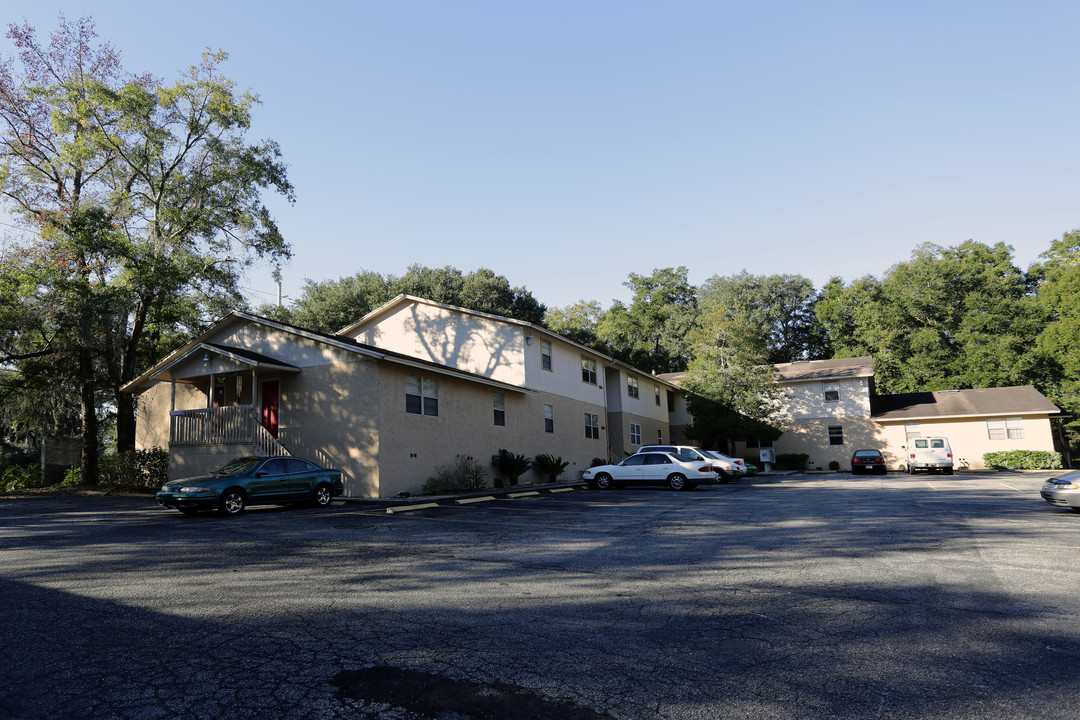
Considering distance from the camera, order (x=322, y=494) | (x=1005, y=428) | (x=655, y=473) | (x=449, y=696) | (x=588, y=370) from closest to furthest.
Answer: (x=449, y=696) → (x=322, y=494) → (x=655, y=473) → (x=588, y=370) → (x=1005, y=428)

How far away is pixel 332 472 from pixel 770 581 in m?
12.4

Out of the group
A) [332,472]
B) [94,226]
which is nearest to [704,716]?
[332,472]

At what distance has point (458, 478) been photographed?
69.1ft

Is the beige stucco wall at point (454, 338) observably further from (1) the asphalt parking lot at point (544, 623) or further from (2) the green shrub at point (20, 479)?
(2) the green shrub at point (20, 479)

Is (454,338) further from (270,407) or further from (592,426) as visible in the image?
(592,426)

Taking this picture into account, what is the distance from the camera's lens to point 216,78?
88.2 feet

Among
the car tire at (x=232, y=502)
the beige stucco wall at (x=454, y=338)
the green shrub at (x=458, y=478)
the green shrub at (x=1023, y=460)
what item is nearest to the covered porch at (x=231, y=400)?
the car tire at (x=232, y=502)

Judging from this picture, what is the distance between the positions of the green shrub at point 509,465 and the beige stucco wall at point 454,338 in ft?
10.3

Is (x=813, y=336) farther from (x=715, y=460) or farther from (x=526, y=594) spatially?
(x=526, y=594)

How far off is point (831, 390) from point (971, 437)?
8.00m

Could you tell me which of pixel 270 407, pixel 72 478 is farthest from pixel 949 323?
pixel 72 478

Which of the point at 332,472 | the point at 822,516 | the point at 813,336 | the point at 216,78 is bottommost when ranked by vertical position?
the point at 822,516

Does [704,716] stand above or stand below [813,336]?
below

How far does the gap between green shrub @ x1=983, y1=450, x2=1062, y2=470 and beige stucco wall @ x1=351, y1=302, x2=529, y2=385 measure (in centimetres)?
2839
